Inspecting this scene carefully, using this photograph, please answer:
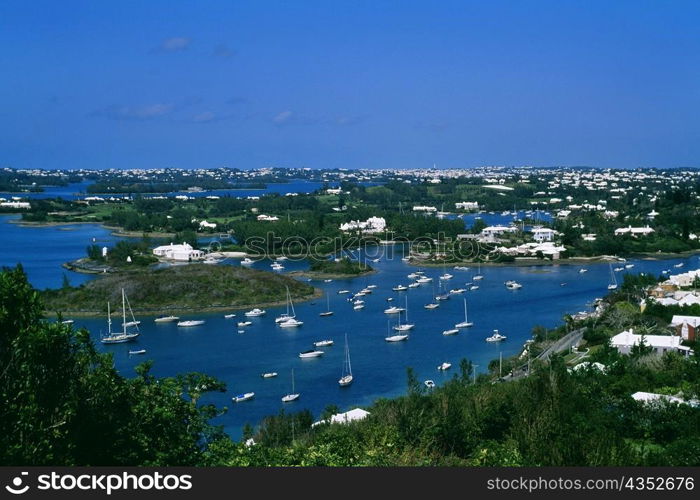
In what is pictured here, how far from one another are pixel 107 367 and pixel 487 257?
16370mm

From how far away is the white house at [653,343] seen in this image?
7441 millimetres

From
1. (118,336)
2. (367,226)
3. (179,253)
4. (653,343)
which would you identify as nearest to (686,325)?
(653,343)

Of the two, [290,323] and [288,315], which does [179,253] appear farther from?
[290,323]

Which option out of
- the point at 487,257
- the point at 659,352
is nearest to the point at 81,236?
the point at 487,257

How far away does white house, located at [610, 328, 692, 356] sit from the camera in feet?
24.4

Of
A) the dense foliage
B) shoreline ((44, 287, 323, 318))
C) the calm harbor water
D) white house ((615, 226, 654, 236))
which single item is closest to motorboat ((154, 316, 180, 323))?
the calm harbor water

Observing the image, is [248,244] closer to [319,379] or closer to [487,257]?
[487,257]

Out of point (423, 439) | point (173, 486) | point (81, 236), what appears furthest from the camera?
point (81, 236)

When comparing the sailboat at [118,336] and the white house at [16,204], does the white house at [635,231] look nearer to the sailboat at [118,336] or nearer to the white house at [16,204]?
the sailboat at [118,336]

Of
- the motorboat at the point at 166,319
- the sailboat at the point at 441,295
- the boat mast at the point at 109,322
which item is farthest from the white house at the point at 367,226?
the boat mast at the point at 109,322

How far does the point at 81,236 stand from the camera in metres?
24.3

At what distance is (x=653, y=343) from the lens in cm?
762

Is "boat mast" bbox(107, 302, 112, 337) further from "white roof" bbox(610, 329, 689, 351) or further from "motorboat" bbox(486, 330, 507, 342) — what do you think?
"white roof" bbox(610, 329, 689, 351)

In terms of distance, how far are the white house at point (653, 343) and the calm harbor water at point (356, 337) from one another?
5.87 ft
